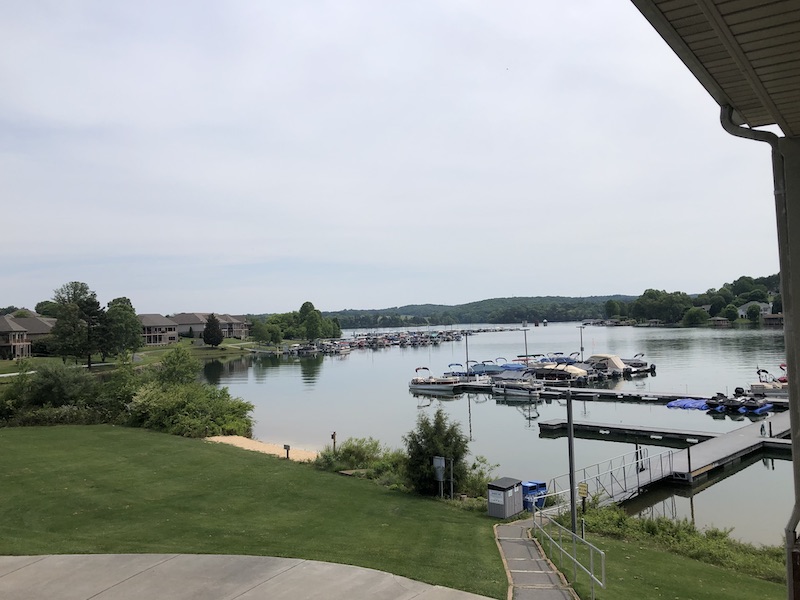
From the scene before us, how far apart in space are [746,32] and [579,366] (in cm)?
6948

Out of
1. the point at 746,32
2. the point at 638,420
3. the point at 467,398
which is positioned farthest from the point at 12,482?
the point at 467,398

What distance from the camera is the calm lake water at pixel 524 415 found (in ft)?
72.5

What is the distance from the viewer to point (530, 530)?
46.6ft

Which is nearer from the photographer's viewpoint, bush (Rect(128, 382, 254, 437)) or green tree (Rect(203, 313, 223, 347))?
bush (Rect(128, 382, 254, 437))

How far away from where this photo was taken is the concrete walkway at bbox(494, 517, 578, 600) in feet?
31.4

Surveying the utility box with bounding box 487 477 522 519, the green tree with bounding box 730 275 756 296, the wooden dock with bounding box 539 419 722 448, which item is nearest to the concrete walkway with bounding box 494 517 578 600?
the utility box with bounding box 487 477 522 519

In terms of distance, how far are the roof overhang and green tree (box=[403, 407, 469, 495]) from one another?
14.7 m

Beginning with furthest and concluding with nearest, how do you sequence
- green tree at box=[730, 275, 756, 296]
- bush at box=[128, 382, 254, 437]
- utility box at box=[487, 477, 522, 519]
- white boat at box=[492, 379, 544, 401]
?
green tree at box=[730, 275, 756, 296], white boat at box=[492, 379, 544, 401], bush at box=[128, 382, 254, 437], utility box at box=[487, 477, 522, 519]

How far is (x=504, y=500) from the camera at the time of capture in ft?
52.5

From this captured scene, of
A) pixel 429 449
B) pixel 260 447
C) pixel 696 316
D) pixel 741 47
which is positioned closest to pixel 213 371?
pixel 260 447

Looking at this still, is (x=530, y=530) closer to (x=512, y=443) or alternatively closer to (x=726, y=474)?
(x=726, y=474)

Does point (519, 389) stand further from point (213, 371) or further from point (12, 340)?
point (12, 340)

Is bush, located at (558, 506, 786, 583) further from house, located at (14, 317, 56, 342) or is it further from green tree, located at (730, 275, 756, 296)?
green tree, located at (730, 275, 756, 296)

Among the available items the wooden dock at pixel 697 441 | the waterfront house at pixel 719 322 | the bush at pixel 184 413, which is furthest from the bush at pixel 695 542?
the waterfront house at pixel 719 322
